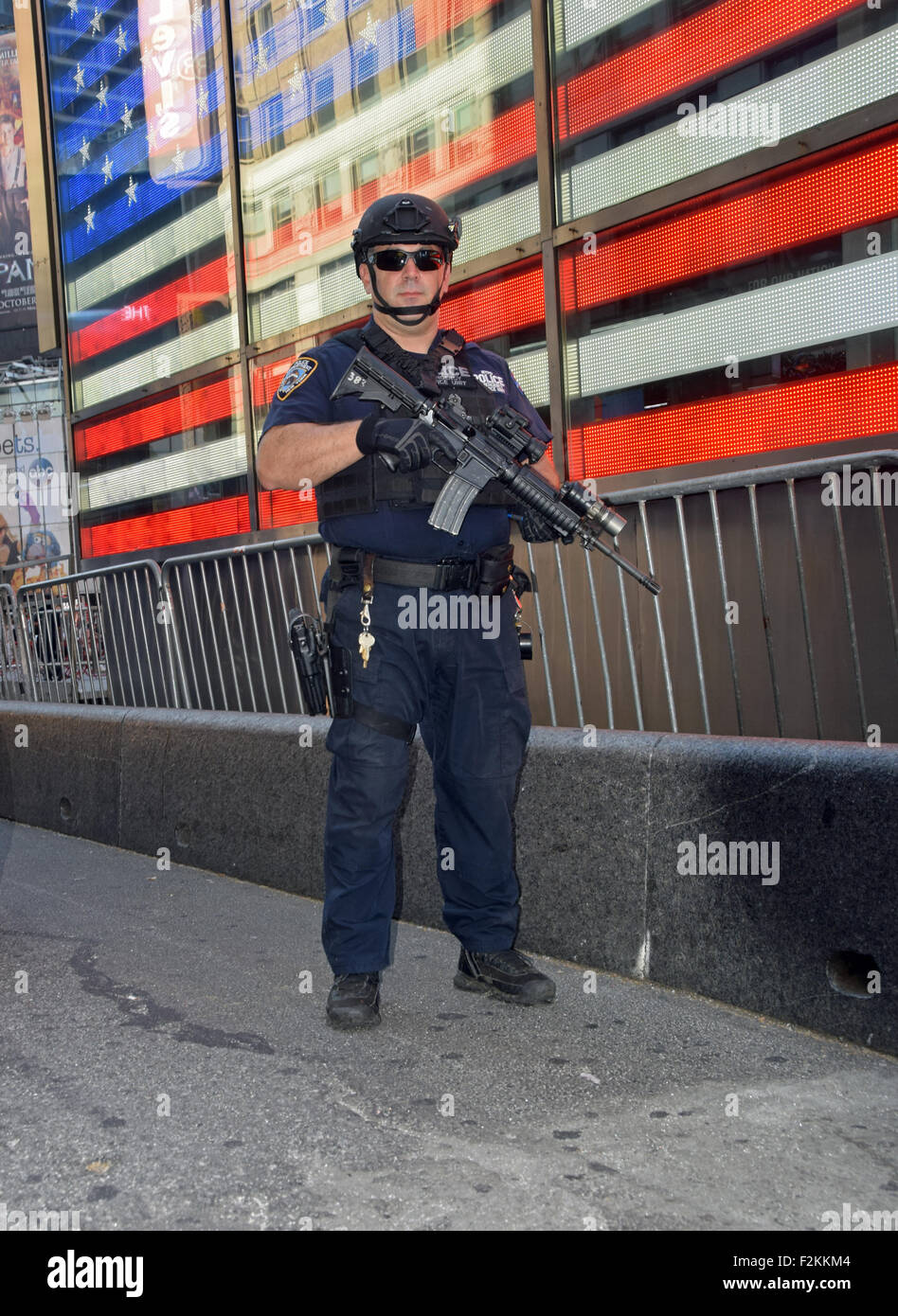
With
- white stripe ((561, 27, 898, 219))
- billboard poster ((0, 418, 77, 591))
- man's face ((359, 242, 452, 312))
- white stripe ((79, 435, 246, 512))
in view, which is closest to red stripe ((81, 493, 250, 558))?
white stripe ((79, 435, 246, 512))

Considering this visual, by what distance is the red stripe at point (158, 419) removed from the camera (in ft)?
32.2

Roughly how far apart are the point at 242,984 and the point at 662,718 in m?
2.45

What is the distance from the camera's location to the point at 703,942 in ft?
13.1

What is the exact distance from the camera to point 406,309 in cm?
384

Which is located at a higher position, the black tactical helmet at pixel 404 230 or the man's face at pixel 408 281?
the black tactical helmet at pixel 404 230

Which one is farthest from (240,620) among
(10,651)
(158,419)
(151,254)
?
(151,254)

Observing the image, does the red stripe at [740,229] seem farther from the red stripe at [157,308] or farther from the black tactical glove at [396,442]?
the red stripe at [157,308]

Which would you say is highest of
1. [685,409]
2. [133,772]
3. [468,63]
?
[468,63]

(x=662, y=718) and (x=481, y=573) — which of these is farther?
(x=662, y=718)

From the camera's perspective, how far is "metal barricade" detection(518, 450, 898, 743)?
4.85 metres

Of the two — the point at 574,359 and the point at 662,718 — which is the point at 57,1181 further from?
the point at 574,359

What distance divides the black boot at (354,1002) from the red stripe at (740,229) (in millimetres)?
3601

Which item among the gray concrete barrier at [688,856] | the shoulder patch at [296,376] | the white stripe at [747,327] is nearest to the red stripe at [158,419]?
the white stripe at [747,327]

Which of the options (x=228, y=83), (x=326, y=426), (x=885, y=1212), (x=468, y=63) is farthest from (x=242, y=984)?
(x=228, y=83)
